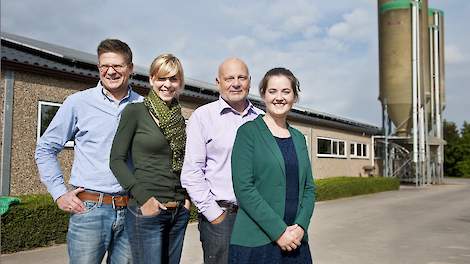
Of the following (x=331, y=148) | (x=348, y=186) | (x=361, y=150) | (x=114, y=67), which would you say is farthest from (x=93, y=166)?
(x=361, y=150)

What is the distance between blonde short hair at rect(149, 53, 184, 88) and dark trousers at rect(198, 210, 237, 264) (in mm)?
967

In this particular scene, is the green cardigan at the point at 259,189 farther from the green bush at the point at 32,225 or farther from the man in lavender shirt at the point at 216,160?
the green bush at the point at 32,225

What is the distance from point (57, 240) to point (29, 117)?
3286 millimetres

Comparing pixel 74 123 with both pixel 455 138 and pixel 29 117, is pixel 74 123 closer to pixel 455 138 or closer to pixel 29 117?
pixel 29 117

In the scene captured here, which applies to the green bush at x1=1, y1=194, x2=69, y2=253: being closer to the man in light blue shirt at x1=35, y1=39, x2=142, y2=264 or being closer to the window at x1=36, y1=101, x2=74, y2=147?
the window at x1=36, y1=101, x2=74, y2=147

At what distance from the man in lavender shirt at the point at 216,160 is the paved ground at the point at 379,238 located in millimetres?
4129

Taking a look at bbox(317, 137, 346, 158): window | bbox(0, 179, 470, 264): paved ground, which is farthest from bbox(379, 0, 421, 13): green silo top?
bbox(0, 179, 470, 264): paved ground

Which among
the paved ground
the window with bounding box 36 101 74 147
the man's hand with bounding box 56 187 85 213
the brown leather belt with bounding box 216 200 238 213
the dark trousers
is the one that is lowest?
the paved ground

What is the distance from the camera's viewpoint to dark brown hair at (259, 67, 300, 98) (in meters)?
2.93

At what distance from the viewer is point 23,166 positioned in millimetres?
9977

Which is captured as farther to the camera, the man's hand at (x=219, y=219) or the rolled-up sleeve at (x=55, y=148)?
the man's hand at (x=219, y=219)

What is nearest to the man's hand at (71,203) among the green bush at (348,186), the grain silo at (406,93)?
the green bush at (348,186)

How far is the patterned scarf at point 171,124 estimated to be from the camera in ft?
9.73

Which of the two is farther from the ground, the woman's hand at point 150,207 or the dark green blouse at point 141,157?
the dark green blouse at point 141,157
